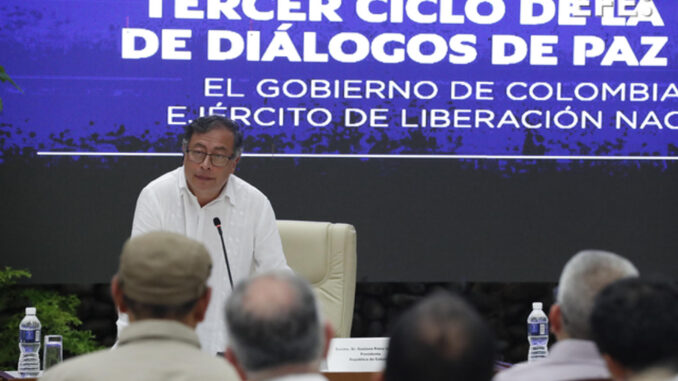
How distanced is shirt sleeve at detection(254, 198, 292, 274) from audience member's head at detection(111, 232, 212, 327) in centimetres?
158

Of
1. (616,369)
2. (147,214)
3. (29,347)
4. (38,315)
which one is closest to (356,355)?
(147,214)

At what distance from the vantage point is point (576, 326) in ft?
6.36

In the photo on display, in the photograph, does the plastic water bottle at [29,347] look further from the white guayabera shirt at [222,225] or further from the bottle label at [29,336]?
the white guayabera shirt at [222,225]

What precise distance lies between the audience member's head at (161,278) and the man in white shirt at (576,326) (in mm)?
602

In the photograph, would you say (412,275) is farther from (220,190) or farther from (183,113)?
(220,190)

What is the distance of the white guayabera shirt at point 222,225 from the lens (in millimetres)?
3303

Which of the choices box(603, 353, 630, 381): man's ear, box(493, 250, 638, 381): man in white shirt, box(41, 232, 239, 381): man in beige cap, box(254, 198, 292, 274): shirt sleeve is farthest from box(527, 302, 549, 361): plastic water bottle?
box(41, 232, 239, 381): man in beige cap

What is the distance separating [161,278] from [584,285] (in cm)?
83

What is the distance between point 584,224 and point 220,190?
229 centimetres

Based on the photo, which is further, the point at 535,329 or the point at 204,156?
the point at 535,329

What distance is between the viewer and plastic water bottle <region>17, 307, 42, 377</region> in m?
3.31

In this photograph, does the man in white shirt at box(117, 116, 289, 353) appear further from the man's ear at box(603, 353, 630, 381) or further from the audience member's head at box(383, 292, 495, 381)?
the audience member's head at box(383, 292, 495, 381)

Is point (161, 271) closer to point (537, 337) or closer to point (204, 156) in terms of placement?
point (204, 156)

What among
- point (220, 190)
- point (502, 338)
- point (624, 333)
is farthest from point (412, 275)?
point (624, 333)
